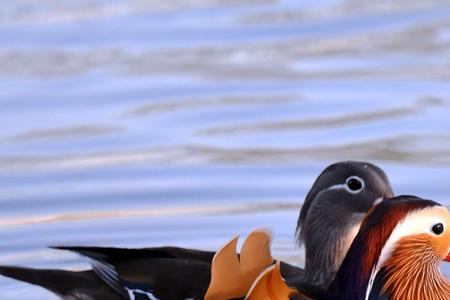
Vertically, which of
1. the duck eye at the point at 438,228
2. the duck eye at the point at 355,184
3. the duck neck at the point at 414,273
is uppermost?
the duck eye at the point at 355,184

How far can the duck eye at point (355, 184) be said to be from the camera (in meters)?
6.80

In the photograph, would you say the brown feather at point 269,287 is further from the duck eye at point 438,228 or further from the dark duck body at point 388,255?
the duck eye at point 438,228

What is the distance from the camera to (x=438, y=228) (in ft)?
19.2

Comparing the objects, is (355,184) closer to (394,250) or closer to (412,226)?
(394,250)

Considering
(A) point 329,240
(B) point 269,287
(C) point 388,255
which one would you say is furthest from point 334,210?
(B) point 269,287

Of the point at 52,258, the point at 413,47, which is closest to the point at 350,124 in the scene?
the point at 413,47

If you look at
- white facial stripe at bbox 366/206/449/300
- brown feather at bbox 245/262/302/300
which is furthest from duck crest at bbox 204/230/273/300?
white facial stripe at bbox 366/206/449/300

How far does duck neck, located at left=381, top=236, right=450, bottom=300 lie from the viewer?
19.8 feet

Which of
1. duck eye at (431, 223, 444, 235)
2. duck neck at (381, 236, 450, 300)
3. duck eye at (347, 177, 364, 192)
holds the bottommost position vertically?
duck neck at (381, 236, 450, 300)

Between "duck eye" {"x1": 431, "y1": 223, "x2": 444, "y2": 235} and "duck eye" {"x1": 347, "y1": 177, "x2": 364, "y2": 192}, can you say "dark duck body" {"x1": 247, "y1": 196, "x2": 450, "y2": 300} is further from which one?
"duck eye" {"x1": 347, "y1": 177, "x2": 364, "y2": 192}

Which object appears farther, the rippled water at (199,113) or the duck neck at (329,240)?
the rippled water at (199,113)

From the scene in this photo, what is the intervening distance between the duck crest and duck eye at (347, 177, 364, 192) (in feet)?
2.56

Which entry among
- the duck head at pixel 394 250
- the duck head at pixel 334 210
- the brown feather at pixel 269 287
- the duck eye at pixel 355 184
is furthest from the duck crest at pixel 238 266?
the duck eye at pixel 355 184

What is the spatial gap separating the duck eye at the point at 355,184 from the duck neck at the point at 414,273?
0.66 metres
